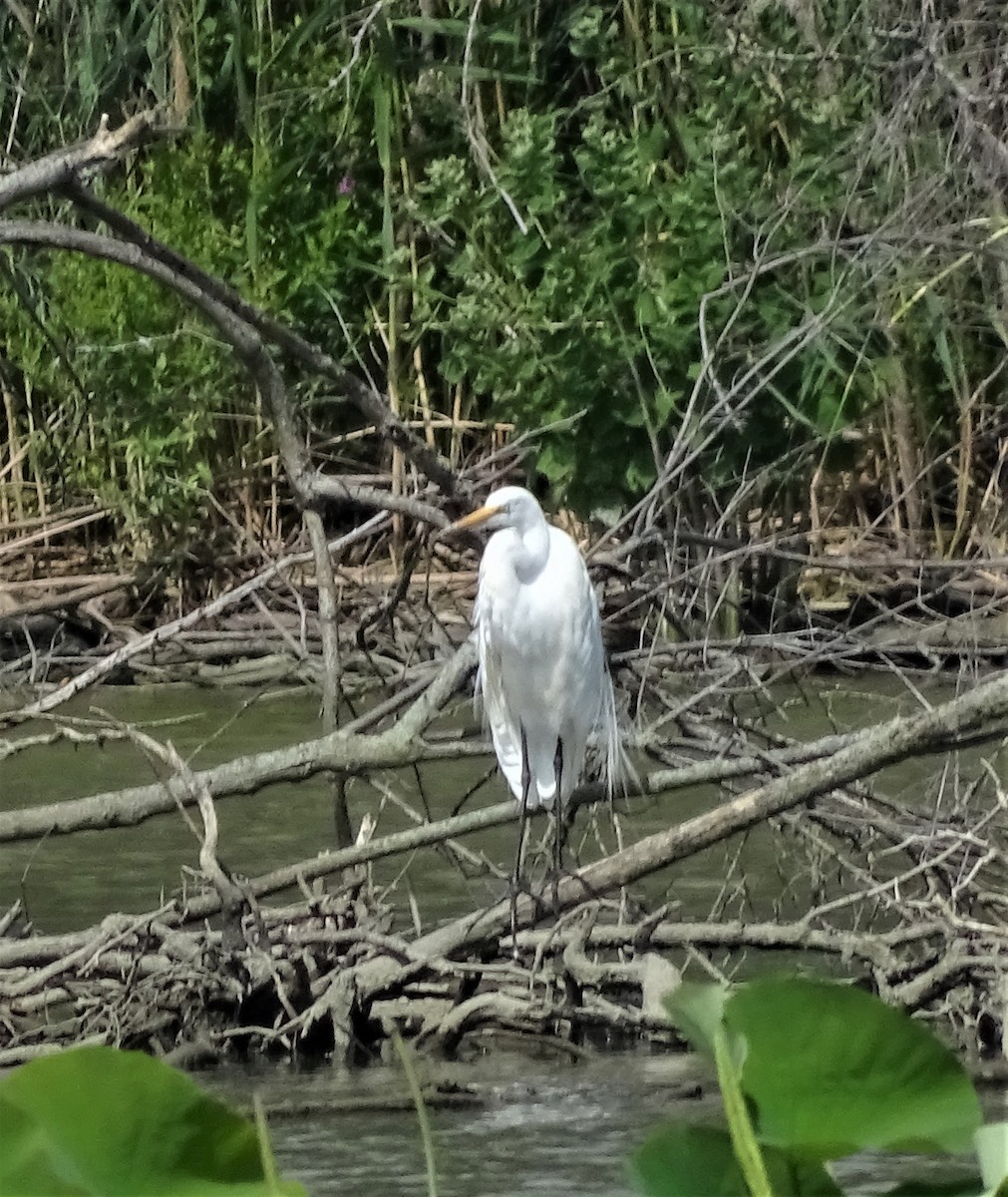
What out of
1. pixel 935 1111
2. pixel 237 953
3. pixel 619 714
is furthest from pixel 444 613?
pixel 935 1111

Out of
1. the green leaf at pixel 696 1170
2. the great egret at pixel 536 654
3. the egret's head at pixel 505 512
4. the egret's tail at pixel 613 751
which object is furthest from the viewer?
the great egret at pixel 536 654

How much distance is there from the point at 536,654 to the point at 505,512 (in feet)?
1.27

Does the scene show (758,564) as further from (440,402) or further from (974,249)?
(974,249)

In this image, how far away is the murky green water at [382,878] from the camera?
337cm

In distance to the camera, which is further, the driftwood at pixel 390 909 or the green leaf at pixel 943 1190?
the driftwood at pixel 390 909

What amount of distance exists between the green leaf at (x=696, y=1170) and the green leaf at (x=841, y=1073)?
0.20 feet

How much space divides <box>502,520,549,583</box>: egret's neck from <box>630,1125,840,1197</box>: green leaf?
267cm

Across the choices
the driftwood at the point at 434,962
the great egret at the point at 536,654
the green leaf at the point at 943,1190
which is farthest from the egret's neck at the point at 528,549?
the green leaf at the point at 943,1190

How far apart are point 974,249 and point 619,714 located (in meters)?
1.12

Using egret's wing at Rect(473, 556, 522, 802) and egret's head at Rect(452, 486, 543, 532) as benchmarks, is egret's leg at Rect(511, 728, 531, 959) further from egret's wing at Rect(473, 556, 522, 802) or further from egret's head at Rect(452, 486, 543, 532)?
egret's head at Rect(452, 486, 543, 532)

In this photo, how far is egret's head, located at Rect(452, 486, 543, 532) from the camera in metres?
4.16

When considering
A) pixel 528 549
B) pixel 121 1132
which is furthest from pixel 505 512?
pixel 121 1132

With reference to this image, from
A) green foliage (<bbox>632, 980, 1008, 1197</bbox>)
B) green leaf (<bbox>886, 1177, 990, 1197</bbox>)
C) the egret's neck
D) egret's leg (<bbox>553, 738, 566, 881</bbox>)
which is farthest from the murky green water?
green foliage (<bbox>632, 980, 1008, 1197</bbox>)

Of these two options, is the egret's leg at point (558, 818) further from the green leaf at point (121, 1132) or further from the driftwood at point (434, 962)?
the green leaf at point (121, 1132)
